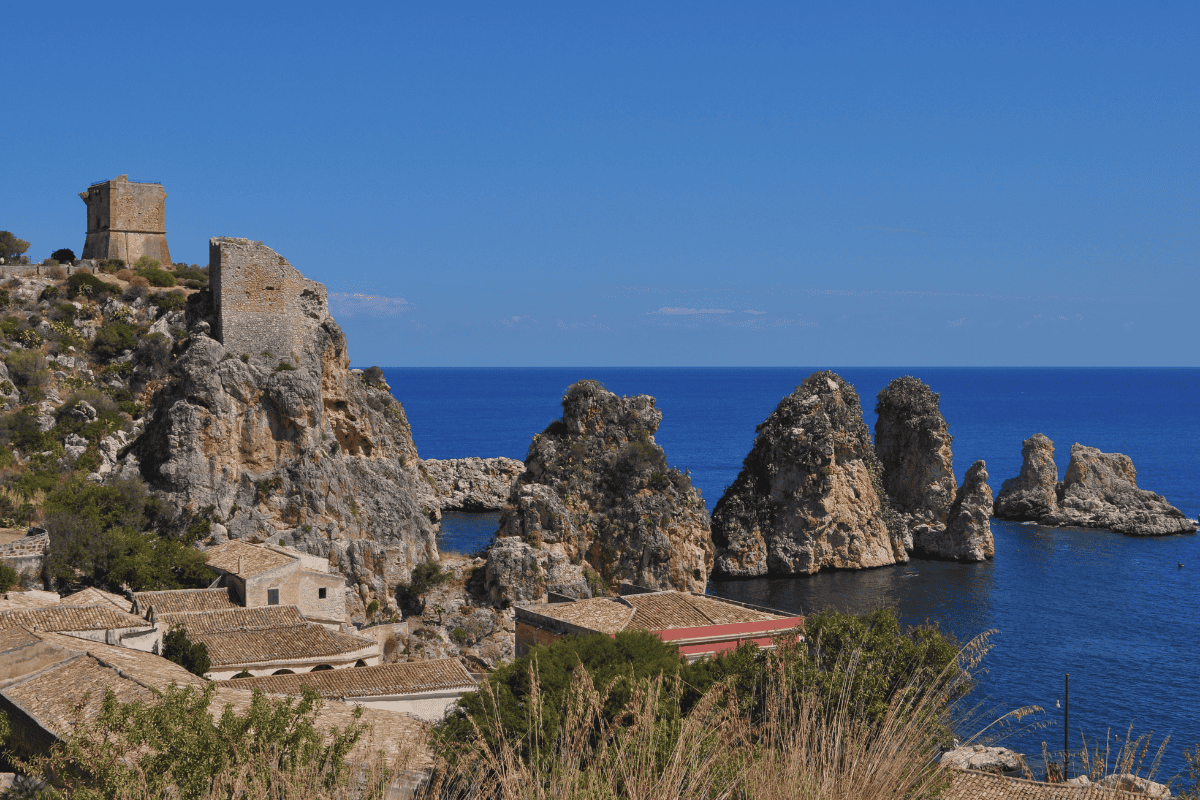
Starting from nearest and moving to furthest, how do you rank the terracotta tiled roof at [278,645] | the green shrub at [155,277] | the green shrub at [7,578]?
1. the terracotta tiled roof at [278,645]
2. the green shrub at [7,578]
3. the green shrub at [155,277]

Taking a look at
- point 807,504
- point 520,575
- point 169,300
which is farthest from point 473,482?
point 520,575

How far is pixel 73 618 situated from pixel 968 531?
5756 centimetres

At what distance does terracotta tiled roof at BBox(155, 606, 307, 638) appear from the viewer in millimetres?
27562

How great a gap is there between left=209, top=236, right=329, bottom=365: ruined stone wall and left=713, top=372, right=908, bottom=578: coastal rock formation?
3122 cm

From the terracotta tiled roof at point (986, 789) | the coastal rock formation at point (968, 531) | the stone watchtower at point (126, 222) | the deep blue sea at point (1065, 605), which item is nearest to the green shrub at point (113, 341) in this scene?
the stone watchtower at point (126, 222)

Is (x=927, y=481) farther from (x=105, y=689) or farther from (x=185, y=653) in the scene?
(x=105, y=689)

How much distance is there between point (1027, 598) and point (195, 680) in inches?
1877

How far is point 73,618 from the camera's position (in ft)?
82.6

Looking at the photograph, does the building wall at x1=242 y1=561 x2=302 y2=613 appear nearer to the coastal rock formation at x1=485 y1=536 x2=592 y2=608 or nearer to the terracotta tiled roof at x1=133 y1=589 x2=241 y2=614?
the terracotta tiled roof at x1=133 y1=589 x2=241 y2=614

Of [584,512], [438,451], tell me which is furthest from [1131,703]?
[438,451]

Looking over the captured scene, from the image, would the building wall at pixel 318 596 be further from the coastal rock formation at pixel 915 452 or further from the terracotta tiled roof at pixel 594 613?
the coastal rock formation at pixel 915 452

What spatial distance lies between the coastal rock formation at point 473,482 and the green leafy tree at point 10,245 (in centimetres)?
3458

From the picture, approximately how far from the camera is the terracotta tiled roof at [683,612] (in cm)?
2934

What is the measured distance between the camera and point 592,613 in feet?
99.9
